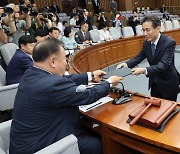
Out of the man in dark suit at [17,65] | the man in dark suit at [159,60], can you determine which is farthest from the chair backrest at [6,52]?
the man in dark suit at [159,60]

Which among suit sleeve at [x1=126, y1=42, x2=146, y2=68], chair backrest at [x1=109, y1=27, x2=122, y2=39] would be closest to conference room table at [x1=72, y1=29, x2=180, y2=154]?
suit sleeve at [x1=126, y1=42, x2=146, y2=68]

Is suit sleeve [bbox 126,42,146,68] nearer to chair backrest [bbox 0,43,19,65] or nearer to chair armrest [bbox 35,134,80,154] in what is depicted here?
chair armrest [bbox 35,134,80,154]

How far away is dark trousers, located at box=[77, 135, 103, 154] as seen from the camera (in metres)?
1.39

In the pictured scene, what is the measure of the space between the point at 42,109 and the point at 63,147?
261 mm

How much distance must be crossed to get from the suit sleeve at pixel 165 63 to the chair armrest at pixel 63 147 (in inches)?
39.4

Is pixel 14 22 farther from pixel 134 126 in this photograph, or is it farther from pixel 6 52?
pixel 134 126

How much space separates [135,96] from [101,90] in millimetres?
338

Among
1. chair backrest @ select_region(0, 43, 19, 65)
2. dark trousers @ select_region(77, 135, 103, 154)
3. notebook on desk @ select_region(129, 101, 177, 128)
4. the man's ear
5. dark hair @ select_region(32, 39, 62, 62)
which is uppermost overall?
dark hair @ select_region(32, 39, 62, 62)

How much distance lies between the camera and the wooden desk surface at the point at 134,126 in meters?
1.08

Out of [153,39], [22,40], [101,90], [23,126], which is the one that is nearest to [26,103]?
[23,126]

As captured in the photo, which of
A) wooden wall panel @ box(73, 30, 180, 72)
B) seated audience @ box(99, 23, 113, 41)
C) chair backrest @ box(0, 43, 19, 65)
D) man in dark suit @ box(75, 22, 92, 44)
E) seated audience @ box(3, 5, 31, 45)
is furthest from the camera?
seated audience @ box(99, 23, 113, 41)

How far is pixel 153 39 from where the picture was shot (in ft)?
6.64

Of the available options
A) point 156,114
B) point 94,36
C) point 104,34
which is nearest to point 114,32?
point 104,34

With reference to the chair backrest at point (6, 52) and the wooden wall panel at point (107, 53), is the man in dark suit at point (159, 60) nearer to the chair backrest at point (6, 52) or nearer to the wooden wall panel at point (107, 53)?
the chair backrest at point (6, 52)
